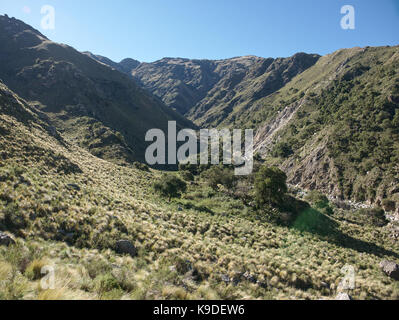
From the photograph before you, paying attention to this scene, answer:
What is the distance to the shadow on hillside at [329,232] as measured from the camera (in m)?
24.7

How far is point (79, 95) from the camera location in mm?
93688

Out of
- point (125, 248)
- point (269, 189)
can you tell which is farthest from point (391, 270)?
point (125, 248)

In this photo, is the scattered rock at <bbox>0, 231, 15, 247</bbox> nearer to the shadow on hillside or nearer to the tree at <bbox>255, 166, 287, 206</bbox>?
the shadow on hillside

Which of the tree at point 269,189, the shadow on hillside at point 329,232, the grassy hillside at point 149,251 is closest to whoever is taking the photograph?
the grassy hillside at point 149,251

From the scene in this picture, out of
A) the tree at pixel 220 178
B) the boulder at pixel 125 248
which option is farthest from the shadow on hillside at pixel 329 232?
the boulder at pixel 125 248

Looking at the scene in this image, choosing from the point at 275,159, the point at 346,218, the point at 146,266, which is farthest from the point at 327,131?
the point at 146,266

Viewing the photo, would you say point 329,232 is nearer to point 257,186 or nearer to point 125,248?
point 257,186

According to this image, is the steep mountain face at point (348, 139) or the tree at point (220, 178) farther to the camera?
the steep mountain face at point (348, 139)

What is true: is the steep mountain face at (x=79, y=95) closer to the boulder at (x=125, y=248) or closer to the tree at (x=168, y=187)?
the tree at (x=168, y=187)

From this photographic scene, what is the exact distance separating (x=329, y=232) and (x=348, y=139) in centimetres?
4547

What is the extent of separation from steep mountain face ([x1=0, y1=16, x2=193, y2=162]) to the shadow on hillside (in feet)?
157

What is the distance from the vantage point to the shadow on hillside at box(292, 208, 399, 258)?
24.7m

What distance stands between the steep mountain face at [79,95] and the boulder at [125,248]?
50.5 m

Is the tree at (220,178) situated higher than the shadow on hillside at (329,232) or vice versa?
the tree at (220,178)
